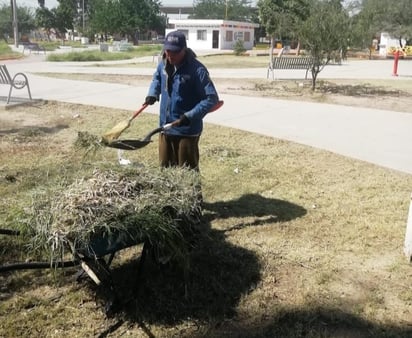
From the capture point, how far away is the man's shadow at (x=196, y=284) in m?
3.34

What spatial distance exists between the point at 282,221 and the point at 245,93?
9663mm

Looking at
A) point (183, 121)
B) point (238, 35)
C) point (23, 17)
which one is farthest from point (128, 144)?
point (23, 17)

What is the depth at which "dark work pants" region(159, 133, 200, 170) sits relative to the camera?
14.4 ft

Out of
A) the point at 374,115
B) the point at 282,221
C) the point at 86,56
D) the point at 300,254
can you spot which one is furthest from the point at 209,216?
the point at 86,56

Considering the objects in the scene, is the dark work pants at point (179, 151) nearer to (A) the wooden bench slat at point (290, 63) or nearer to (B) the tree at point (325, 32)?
(B) the tree at point (325, 32)

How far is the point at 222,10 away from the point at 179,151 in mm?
97119

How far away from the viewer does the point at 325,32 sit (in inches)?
530

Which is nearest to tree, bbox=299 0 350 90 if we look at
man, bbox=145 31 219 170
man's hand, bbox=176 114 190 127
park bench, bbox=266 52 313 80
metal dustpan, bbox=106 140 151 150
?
park bench, bbox=266 52 313 80

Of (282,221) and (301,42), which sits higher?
(301,42)

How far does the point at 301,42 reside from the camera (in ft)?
46.1

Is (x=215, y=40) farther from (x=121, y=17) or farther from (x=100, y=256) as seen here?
(x=100, y=256)

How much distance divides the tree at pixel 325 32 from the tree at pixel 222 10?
7797cm

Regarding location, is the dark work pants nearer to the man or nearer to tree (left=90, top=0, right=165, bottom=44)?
the man

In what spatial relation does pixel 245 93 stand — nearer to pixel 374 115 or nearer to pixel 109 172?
pixel 374 115
